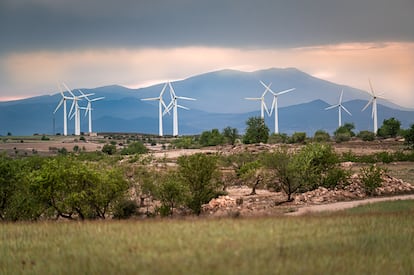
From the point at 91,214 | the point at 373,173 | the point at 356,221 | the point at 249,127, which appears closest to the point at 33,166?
the point at 91,214

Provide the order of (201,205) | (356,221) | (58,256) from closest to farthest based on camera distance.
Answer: (58,256), (356,221), (201,205)

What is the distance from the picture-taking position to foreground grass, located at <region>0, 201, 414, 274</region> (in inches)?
584

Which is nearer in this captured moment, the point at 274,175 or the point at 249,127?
the point at 274,175

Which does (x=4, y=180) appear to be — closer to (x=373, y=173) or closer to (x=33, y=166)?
(x=33, y=166)

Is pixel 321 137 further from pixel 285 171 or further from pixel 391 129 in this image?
pixel 285 171

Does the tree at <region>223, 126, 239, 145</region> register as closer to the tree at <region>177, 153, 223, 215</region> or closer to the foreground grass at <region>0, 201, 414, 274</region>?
the tree at <region>177, 153, 223, 215</region>

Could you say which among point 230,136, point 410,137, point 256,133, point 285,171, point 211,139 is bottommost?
point 285,171

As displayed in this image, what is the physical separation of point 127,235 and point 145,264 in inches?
203

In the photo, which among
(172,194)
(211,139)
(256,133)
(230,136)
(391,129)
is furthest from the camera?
(391,129)

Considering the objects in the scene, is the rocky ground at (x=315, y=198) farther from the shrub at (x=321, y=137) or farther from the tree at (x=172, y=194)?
the shrub at (x=321, y=137)

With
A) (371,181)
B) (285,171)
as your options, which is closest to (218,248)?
(371,181)

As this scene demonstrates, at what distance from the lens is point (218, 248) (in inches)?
666

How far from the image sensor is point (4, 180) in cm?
4703

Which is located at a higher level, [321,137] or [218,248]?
[321,137]
